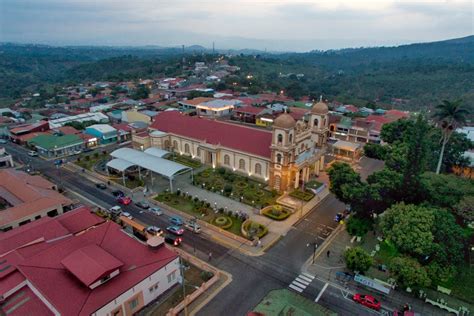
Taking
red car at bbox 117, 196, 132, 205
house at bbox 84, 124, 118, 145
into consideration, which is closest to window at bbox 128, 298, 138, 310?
red car at bbox 117, 196, 132, 205

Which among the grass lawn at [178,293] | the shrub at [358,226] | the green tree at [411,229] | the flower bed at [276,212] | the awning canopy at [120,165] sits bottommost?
the grass lawn at [178,293]

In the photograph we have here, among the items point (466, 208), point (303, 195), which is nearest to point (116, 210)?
point (303, 195)

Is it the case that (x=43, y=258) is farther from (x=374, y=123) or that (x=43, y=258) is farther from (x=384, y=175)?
(x=374, y=123)

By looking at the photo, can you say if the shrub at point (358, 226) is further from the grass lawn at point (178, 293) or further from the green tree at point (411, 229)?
the grass lawn at point (178, 293)

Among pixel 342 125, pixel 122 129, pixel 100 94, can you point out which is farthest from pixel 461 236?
pixel 100 94

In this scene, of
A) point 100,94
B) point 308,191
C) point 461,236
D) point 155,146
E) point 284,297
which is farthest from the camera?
point 100,94

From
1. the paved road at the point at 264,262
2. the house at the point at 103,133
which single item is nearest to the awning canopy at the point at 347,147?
the paved road at the point at 264,262
